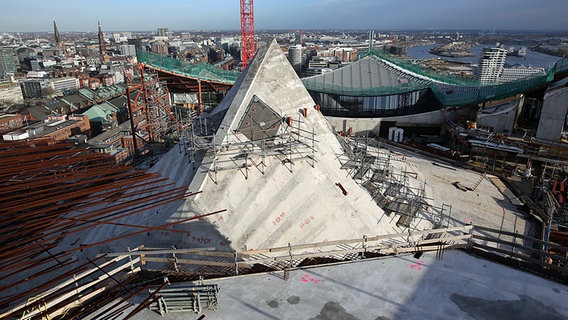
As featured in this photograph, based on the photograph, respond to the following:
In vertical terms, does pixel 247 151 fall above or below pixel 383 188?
above

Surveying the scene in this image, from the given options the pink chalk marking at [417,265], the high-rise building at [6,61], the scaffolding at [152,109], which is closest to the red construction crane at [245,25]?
the scaffolding at [152,109]

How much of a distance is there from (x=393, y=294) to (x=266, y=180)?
781cm

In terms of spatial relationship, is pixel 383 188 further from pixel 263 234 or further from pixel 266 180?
pixel 263 234

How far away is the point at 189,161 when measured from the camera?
704 inches

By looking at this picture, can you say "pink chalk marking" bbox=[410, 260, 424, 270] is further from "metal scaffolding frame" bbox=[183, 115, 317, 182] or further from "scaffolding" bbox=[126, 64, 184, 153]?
"scaffolding" bbox=[126, 64, 184, 153]

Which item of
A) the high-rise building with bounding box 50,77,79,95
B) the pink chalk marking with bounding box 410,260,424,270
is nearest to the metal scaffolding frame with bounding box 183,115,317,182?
the pink chalk marking with bounding box 410,260,424,270

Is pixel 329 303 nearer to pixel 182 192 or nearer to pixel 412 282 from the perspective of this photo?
pixel 412 282

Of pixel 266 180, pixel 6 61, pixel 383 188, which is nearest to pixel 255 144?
pixel 266 180

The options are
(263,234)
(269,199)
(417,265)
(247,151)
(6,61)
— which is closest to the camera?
(417,265)

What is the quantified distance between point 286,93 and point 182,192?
8.40 m

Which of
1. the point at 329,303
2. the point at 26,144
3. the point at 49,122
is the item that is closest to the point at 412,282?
the point at 329,303

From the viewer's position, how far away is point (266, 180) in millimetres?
16812

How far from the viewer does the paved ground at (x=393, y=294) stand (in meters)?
10.6

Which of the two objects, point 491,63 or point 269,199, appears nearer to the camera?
point 269,199
